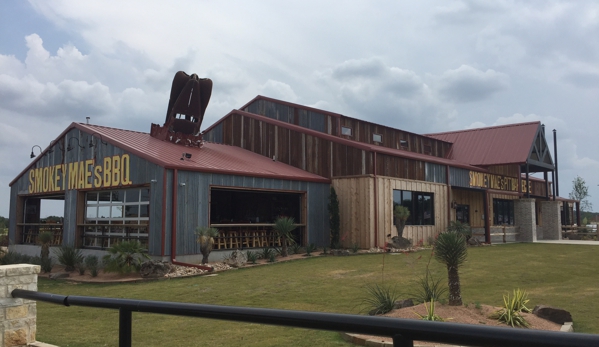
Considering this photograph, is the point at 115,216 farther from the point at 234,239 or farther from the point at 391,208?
the point at 391,208

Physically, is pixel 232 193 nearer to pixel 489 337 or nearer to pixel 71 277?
pixel 71 277

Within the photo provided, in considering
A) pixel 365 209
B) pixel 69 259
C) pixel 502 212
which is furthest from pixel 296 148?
pixel 502 212

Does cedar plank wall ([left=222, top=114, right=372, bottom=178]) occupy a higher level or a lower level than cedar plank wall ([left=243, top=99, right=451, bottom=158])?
lower

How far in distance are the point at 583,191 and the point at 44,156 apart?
186 ft

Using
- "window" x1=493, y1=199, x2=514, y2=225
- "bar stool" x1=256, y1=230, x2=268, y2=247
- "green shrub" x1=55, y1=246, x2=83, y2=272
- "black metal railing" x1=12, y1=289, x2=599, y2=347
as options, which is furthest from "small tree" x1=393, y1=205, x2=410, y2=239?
"black metal railing" x1=12, y1=289, x2=599, y2=347

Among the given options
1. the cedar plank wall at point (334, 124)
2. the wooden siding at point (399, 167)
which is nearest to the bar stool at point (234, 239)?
the wooden siding at point (399, 167)

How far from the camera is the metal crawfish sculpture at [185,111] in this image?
22.4m

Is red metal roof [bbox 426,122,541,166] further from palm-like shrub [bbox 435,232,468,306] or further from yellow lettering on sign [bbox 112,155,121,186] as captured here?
palm-like shrub [bbox 435,232,468,306]

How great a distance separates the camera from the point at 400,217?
22.3 metres

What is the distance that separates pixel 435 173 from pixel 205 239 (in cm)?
1377

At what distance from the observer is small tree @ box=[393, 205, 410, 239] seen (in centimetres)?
2227

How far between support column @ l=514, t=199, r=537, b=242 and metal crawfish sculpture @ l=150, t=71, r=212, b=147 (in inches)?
743

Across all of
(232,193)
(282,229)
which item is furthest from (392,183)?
(232,193)

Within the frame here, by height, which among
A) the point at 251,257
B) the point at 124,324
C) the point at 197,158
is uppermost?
the point at 197,158
